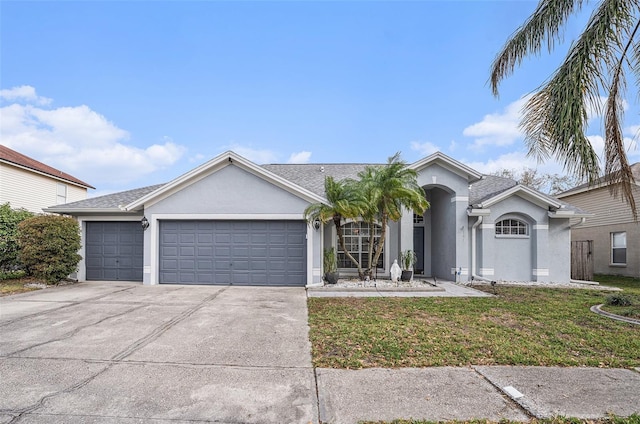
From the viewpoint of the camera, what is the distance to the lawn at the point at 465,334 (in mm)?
4762

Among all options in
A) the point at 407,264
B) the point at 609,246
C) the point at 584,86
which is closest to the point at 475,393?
the point at 584,86

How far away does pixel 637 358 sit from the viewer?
191 inches

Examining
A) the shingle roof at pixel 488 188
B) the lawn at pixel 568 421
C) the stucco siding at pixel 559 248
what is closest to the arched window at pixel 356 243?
the shingle roof at pixel 488 188

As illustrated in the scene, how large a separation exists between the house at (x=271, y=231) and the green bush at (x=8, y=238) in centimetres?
156

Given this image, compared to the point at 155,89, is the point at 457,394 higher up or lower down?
lower down

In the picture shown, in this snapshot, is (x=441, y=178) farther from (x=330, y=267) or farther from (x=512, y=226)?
(x=330, y=267)

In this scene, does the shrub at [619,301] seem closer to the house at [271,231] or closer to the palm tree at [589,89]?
the palm tree at [589,89]

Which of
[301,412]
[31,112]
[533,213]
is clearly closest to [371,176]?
[533,213]

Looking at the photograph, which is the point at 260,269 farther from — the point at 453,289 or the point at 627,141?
the point at 627,141

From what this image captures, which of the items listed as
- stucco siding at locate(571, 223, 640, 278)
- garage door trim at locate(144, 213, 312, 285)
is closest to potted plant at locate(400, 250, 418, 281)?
garage door trim at locate(144, 213, 312, 285)

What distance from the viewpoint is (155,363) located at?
4578mm

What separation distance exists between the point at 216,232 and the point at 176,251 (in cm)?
165

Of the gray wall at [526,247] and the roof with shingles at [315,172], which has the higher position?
the roof with shingles at [315,172]

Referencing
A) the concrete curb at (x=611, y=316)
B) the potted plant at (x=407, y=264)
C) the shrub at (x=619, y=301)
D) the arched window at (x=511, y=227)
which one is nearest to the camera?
the concrete curb at (x=611, y=316)
